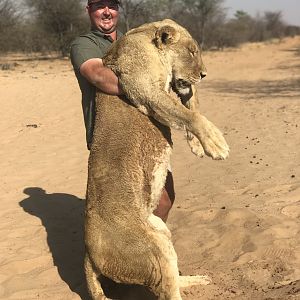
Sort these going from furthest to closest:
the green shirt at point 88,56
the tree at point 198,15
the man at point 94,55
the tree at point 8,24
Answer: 1. the tree at point 198,15
2. the tree at point 8,24
3. the green shirt at point 88,56
4. the man at point 94,55

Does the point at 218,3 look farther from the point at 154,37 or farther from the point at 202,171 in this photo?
the point at 154,37

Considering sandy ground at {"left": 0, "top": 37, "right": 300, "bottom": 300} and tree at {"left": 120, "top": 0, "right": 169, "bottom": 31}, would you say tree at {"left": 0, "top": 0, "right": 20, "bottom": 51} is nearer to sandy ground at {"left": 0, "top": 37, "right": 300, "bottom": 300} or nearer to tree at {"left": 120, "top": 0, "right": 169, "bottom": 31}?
tree at {"left": 120, "top": 0, "right": 169, "bottom": 31}

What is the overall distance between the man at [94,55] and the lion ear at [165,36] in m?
0.42

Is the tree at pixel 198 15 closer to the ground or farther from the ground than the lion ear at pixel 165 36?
farther from the ground

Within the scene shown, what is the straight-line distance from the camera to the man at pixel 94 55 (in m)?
3.43

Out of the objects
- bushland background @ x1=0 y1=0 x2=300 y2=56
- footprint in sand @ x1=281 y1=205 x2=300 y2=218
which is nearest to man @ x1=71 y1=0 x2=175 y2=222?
footprint in sand @ x1=281 y1=205 x2=300 y2=218

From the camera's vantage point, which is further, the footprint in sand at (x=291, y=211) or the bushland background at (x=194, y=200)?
the footprint in sand at (x=291, y=211)

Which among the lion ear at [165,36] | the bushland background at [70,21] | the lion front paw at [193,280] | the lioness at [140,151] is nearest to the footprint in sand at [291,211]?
the lion front paw at [193,280]

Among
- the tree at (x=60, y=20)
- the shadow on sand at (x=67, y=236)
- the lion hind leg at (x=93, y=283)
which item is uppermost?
the tree at (x=60, y=20)

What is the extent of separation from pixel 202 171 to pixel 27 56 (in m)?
30.8

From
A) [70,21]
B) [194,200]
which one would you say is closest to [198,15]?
[70,21]

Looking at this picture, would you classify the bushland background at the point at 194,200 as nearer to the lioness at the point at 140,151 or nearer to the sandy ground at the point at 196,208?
the sandy ground at the point at 196,208

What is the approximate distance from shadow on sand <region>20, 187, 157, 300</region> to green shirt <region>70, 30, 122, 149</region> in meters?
1.27

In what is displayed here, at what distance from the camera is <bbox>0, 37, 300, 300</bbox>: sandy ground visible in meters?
4.09
